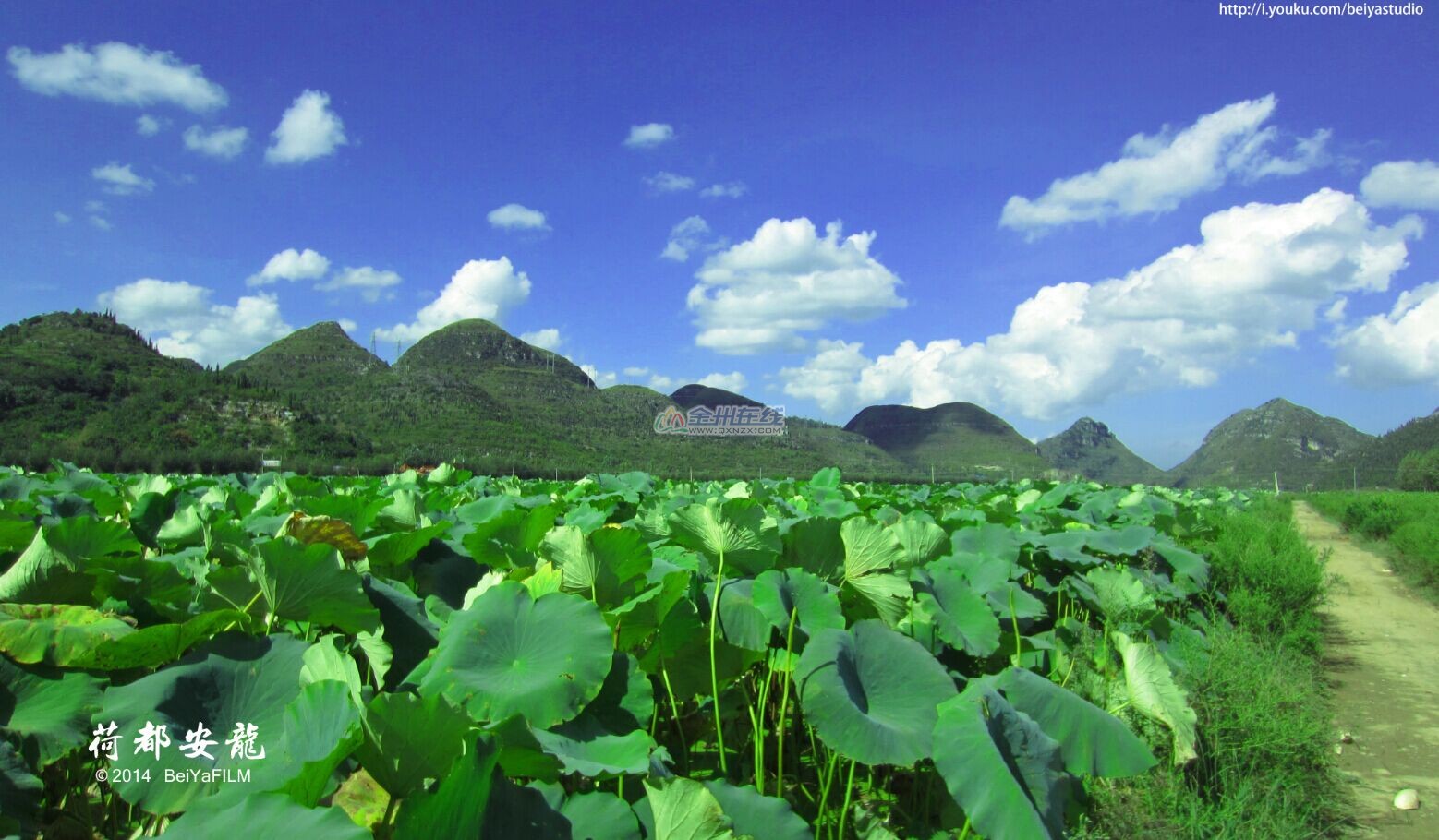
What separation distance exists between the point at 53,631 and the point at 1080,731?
167 cm

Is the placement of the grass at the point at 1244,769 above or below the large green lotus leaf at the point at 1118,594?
below

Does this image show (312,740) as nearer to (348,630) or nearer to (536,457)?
(348,630)

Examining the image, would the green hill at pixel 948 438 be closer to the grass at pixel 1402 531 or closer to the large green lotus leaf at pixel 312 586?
the grass at pixel 1402 531

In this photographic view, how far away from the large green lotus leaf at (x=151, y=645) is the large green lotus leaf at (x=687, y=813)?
719mm

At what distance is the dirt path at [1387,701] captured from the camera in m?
3.53

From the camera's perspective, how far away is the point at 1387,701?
5.25 metres

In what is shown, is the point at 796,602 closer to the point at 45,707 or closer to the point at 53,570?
the point at 45,707

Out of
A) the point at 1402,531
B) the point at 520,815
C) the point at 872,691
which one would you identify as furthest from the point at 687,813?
the point at 1402,531

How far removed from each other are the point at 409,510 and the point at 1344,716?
5.49 meters

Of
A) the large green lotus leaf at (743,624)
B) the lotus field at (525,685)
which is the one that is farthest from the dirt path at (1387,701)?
the large green lotus leaf at (743,624)

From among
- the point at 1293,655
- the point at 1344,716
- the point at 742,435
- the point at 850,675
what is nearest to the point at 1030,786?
the point at 850,675

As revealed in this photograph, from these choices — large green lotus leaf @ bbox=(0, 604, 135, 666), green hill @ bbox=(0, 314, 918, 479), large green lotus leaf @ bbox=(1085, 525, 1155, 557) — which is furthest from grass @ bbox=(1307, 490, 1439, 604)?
green hill @ bbox=(0, 314, 918, 479)

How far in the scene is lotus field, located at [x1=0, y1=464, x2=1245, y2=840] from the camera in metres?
0.90

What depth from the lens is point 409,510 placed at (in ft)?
7.62
